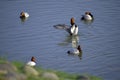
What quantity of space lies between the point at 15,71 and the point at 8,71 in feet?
2.00

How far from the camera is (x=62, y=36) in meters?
34.3

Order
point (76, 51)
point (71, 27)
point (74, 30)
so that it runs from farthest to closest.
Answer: point (71, 27), point (74, 30), point (76, 51)

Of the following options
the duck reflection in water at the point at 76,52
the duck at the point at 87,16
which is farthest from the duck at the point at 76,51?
the duck at the point at 87,16

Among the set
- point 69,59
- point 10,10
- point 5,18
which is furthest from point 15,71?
point 10,10

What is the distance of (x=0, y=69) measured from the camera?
60.0ft

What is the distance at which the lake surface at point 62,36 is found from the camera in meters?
27.0

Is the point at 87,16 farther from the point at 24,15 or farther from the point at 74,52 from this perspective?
the point at 74,52

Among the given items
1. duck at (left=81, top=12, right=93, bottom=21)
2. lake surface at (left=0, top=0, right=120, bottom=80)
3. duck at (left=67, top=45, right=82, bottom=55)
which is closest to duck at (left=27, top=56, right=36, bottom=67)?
lake surface at (left=0, top=0, right=120, bottom=80)

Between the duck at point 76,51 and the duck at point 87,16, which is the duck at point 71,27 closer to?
the duck at point 87,16

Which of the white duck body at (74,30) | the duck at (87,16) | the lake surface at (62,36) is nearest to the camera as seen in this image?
the lake surface at (62,36)

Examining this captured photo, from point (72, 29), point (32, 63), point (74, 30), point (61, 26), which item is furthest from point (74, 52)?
point (61, 26)

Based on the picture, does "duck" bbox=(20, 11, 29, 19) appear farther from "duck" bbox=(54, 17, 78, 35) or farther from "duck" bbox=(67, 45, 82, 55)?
"duck" bbox=(67, 45, 82, 55)

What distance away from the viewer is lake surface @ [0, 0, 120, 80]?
1061 inches

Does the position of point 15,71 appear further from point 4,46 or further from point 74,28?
point 74,28
